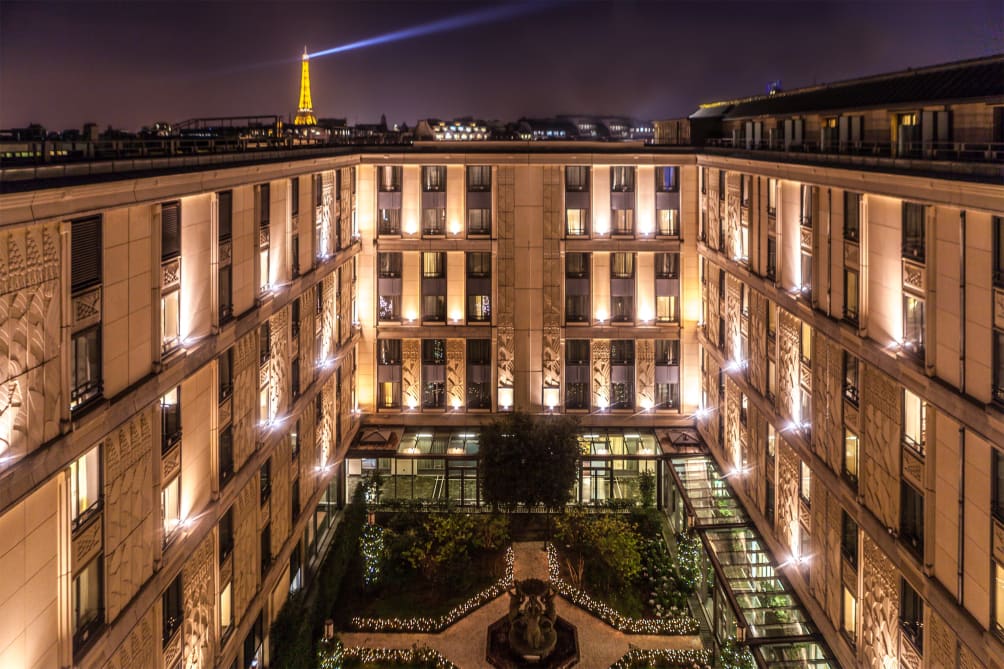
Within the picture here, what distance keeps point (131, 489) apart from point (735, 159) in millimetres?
27155

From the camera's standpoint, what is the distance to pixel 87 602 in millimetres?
14555

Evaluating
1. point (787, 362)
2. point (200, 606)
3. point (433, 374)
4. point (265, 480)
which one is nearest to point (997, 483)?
point (787, 362)

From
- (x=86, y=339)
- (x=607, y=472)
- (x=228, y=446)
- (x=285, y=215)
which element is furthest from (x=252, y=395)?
(x=607, y=472)

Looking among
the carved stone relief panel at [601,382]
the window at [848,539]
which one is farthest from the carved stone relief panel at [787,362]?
the carved stone relief panel at [601,382]

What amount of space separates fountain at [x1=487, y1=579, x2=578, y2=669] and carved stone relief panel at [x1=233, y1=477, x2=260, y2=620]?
32.3ft

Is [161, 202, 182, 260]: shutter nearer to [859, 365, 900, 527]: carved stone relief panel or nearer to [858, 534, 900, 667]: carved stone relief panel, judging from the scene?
[859, 365, 900, 527]: carved stone relief panel

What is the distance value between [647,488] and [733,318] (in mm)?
10258

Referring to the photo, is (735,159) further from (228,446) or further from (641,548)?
(228,446)

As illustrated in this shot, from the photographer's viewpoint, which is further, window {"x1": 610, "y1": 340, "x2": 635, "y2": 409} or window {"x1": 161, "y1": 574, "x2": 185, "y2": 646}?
window {"x1": 610, "y1": 340, "x2": 635, "y2": 409}

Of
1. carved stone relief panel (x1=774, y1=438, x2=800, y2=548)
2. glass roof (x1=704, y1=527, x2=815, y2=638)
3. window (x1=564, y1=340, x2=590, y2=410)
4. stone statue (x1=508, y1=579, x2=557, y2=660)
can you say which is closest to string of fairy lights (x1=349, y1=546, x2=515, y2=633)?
stone statue (x1=508, y1=579, x2=557, y2=660)

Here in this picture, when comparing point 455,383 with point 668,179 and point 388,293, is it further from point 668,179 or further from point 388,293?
point 668,179

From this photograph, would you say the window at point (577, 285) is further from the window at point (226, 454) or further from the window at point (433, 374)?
the window at point (226, 454)

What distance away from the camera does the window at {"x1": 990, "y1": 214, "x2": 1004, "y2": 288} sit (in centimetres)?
1429

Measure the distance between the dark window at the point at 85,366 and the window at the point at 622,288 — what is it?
3151cm
